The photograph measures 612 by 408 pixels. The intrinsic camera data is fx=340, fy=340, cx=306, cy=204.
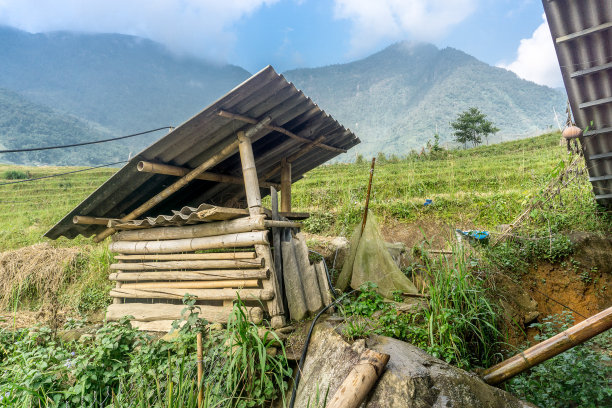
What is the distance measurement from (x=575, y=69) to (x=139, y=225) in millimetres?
6416

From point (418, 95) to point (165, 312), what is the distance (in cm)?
12654

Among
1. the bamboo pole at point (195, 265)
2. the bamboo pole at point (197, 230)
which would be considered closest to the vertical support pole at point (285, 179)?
the bamboo pole at point (197, 230)

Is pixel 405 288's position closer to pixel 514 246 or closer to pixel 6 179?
pixel 514 246

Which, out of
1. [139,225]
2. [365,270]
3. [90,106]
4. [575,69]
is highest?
[90,106]

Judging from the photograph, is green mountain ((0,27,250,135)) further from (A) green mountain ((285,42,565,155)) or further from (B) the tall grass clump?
(B) the tall grass clump

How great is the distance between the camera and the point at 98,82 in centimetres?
16088

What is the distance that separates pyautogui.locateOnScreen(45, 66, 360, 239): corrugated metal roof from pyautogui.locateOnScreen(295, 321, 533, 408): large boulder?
285 centimetres

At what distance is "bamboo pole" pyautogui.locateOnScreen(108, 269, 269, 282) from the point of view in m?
4.14

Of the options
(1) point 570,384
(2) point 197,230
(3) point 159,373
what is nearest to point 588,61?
(1) point 570,384

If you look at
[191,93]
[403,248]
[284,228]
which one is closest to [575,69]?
[403,248]

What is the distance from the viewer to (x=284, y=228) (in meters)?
4.64

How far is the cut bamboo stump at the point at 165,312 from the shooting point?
4.03m

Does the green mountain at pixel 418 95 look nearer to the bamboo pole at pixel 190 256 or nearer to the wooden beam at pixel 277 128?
the wooden beam at pixel 277 128

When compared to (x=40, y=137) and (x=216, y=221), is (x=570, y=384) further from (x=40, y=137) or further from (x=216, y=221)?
(x=40, y=137)
